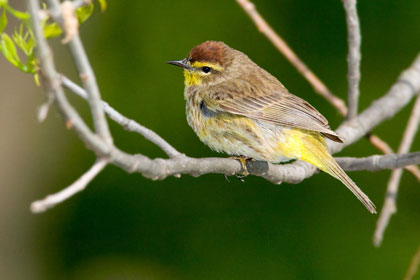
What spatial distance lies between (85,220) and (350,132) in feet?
8.50

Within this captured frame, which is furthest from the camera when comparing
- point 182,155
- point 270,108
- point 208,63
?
point 208,63

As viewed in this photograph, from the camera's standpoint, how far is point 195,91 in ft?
13.1

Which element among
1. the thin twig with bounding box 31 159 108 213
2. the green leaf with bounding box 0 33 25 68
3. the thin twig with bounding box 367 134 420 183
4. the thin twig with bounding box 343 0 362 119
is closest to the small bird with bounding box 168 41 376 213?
the thin twig with bounding box 343 0 362 119

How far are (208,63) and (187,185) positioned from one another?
61.7 inches

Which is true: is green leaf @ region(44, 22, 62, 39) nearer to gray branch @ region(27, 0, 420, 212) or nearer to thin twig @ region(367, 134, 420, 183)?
gray branch @ region(27, 0, 420, 212)

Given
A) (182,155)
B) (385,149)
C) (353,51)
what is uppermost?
(353,51)

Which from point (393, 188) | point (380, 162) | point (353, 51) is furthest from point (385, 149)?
point (380, 162)

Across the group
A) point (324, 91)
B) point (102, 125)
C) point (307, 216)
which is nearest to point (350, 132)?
point (324, 91)

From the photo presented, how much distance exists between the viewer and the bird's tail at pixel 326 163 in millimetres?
3303

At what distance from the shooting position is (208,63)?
403 cm

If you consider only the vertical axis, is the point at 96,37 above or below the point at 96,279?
above

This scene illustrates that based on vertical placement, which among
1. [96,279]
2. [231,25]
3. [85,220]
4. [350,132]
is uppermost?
[231,25]

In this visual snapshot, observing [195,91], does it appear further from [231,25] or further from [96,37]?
[96,37]

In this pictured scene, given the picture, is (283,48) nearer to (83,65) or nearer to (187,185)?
(83,65)
